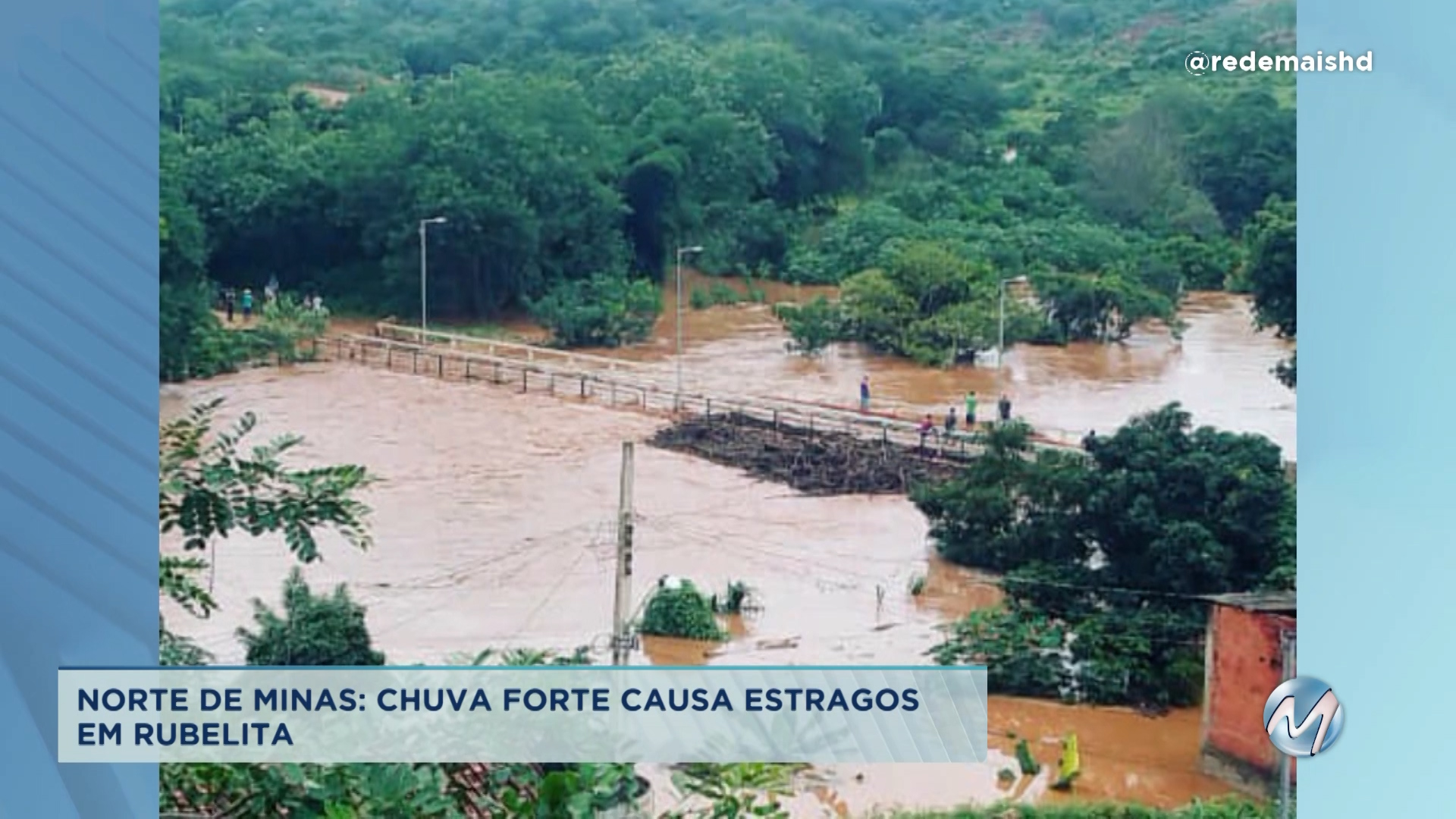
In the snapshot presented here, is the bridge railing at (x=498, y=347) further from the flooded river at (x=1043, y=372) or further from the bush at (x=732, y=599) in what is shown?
the bush at (x=732, y=599)

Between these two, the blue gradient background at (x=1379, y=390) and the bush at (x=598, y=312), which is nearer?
the blue gradient background at (x=1379, y=390)

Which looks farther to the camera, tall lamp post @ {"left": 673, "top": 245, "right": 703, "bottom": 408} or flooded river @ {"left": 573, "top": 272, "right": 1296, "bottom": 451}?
tall lamp post @ {"left": 673, "top": 245, "right": 703, "bottom": 408}

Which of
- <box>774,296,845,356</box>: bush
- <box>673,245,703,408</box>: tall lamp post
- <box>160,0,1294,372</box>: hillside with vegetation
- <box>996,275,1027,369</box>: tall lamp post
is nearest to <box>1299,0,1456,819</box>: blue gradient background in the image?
<box>160,0,1294,372</box>: hillside with vegetation

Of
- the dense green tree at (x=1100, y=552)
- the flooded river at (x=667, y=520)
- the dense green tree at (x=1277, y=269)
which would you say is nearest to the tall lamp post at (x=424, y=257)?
the flooded river at (x=667, y=520)

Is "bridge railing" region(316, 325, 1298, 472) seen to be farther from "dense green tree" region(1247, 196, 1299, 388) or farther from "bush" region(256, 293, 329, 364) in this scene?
"dense green tree" region(1247, 196, 1299, 388)

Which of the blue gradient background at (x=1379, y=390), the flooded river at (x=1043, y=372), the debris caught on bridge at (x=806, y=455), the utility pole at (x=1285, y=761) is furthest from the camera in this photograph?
the debris caught on bridge at (x=806, y=455)

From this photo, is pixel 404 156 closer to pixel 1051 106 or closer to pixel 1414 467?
pixel 1051 106

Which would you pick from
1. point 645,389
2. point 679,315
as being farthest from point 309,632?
point 679,315

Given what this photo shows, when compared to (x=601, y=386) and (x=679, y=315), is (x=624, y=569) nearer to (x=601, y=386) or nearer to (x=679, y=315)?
(x=601, y=386)
